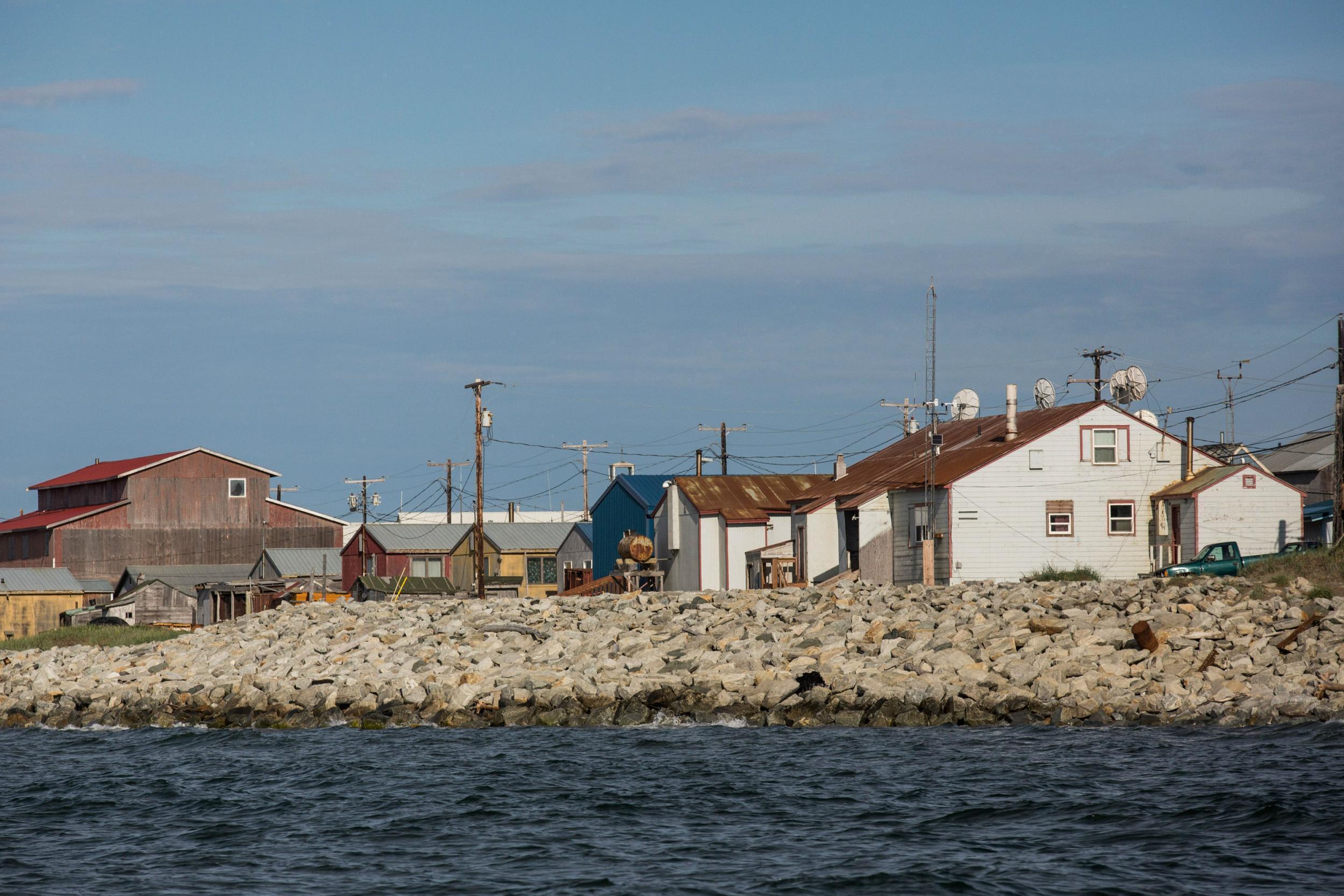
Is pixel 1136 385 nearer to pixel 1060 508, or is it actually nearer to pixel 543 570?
pixel 1060 508

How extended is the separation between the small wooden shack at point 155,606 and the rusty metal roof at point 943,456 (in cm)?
3114

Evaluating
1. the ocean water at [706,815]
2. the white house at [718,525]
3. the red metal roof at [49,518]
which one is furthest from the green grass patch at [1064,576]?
the red metal roof at [49,518]

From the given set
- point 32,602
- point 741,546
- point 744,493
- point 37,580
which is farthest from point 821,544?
point 37,580

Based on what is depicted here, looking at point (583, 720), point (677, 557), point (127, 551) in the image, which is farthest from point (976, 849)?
point (127, 551)

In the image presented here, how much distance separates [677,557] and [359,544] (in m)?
25.4

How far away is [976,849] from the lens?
1545 centimetres

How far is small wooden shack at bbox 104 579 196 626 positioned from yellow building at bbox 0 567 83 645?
2.58 metres

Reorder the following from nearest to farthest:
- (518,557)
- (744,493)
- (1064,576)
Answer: (1064,576) → (744,493) → (518,557)

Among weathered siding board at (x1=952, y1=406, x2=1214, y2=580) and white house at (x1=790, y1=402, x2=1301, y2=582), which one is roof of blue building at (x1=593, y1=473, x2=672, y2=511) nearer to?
white house at (x1=790, y1=402, x2=1301, y2=582)

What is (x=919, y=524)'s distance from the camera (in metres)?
43.1

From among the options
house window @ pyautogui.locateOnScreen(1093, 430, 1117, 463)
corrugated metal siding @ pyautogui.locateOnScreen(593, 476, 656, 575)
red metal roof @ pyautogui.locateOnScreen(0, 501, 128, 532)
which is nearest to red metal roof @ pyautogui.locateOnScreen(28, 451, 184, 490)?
red metal roof @ pyautogui.locateOnScreen(0, 501, 128, 532)

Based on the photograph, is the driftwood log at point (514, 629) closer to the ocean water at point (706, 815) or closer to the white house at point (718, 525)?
the ocean water at point (706, 815)

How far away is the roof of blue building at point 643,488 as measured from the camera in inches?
2304

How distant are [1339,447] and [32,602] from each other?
Answer: 2165 inches
